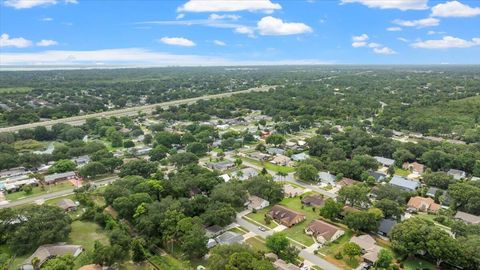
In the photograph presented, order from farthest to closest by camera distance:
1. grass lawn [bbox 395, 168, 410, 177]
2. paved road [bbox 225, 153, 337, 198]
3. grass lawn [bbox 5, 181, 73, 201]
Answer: grass lawn [bbox 395, 168, 410, 177] < paved road [bbox 225, 153, 337, 198] < grass lawn [bbox 5, 181, 73, 201]

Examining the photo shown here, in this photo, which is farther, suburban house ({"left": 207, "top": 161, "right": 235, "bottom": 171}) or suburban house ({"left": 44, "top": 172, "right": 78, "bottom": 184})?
suburban house ({"left": 207, "top": 161, "right": 235, "bottom": 171})

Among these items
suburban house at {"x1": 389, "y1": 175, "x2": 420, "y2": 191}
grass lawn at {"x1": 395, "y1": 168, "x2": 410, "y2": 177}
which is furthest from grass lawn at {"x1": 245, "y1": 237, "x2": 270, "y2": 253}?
grass lawn at {"x1": 395, "y1": 168, "x2": 410, "y2": 177}

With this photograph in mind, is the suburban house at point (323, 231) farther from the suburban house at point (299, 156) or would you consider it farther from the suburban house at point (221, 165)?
the suburban house at point (299, 156)

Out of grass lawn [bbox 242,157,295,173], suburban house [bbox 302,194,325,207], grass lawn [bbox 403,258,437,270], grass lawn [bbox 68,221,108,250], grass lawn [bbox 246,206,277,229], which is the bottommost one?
grass lawn [bbox 68,221,108,250]

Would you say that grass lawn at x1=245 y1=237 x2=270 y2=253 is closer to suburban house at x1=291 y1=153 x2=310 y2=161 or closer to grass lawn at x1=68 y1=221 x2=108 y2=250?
grass lawn at x1=68 y1=221 x2=108 y2=250

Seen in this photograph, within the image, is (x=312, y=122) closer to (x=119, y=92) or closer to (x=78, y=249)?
(x=78, y=249)

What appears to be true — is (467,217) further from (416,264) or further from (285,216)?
(285,216)

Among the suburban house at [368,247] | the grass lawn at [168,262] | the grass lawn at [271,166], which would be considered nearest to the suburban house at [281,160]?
the grass lawn at [271,166]
